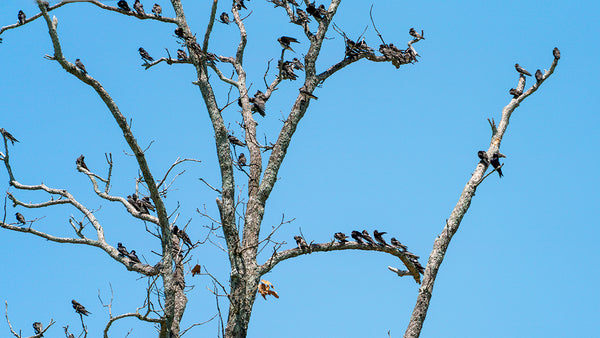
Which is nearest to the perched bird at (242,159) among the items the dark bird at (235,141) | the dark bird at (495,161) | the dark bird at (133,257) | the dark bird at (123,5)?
the dark bird at (235,141)

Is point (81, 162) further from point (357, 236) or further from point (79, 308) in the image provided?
point (357, 236)

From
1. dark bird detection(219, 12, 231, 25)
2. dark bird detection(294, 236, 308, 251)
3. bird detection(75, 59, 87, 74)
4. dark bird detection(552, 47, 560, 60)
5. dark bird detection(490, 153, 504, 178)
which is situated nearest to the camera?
bird detection(75, 59, 87, 74)

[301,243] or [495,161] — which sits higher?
[495,161]

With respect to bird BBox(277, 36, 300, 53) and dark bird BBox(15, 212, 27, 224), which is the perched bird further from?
dark bird BBox(15, 212, 27, 224)

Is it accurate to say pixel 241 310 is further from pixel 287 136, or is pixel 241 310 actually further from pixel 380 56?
pixel 380 56

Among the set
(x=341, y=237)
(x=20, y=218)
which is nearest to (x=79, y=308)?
(x=20, y=218)

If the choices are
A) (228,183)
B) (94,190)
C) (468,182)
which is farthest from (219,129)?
(468,182)

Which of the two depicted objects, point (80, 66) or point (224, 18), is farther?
point (224, 18)

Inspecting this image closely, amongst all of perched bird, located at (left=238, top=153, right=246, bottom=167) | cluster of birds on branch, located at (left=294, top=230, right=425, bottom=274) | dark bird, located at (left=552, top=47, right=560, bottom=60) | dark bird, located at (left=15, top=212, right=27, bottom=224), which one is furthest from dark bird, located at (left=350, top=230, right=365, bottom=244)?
dark bird, located at (left=15, top=212, right=27, bottom=224)

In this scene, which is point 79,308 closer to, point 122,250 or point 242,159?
point 122,250

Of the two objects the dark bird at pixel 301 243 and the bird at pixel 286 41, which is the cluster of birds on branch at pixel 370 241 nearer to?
the dark bird at pixel 301 243

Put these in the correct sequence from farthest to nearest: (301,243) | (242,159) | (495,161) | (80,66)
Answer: (242,159) < (495,161) < (301,243) < (80,66)

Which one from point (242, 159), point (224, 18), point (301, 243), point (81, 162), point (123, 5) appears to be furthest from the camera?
point (224, 18)

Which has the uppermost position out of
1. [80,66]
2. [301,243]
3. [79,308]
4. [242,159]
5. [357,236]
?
[242,159]
